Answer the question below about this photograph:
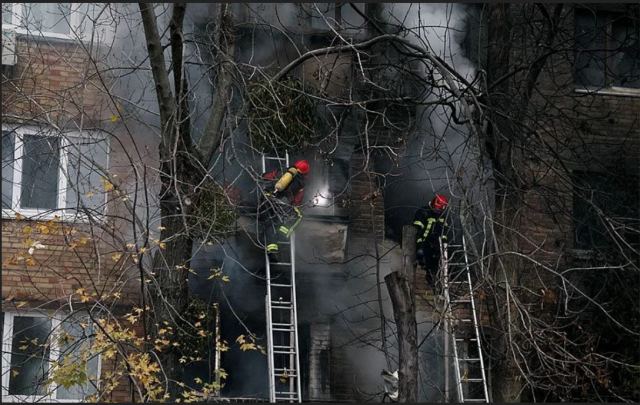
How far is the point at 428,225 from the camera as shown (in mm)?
14711

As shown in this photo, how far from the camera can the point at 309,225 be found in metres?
14.9

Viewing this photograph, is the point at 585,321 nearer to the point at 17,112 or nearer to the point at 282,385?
the point at 282,385

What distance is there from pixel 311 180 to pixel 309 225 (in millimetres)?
718

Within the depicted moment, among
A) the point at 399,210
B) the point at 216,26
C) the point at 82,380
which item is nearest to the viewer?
the point at 82,380

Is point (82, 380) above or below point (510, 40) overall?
below

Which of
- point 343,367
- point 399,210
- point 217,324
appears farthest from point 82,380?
point 399,210

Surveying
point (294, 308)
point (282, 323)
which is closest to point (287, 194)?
point (294, 308)

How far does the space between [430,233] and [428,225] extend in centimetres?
18

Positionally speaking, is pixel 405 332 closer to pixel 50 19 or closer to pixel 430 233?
pixel 430 233

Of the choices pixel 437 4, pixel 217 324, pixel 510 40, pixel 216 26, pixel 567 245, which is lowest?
pixel 217 324

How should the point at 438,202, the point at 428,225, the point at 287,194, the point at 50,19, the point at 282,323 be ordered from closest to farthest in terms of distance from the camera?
1. the point at 287,194
2. the point at 282,323
3. the point at 428,225
4. the point at 438,202
5. the point at 50,19

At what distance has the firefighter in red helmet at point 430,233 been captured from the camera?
14727mm

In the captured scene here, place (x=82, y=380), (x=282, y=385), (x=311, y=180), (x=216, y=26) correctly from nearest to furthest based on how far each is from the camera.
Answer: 1. (x=82, y=380)
2. (x=216, y=26)
3. (x=282, y=385)
4. (x=311, y=180)

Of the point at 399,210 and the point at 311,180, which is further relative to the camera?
the point at 399,210
